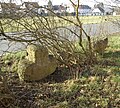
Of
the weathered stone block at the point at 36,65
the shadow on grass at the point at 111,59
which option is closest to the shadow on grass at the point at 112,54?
the shadow on grass at the point at 111,59

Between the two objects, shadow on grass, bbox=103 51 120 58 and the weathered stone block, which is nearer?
the weathered stone block

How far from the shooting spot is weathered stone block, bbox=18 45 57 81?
5.93 meters

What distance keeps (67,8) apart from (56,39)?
4.18 ft

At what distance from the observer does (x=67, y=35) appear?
742cm

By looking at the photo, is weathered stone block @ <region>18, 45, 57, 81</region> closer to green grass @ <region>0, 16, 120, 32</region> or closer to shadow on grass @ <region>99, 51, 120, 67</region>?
green grass @ <region>0, 16, 120, 32</region>

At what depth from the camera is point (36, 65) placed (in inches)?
238

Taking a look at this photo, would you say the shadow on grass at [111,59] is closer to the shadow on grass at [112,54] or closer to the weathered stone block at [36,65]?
the shadow on grass at [112,54]

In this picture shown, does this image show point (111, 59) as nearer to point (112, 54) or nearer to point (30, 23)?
point (112, 54)

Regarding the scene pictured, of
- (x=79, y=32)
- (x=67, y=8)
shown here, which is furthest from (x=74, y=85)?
(x=67, y=8)

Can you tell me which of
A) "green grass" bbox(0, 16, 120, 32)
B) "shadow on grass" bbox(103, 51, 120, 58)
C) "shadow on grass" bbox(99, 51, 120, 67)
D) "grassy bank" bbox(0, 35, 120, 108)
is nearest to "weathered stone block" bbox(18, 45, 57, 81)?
"grassy bank" bbox(0, 35, 120, 108)

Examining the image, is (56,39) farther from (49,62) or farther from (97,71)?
(97,71)

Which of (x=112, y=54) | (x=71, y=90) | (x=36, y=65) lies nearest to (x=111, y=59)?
(x=112, y=54)

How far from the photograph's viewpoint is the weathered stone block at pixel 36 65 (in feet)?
19.5

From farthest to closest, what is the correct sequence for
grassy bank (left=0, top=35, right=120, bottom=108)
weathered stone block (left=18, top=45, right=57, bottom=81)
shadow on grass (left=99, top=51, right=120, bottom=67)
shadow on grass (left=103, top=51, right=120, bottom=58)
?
shadow on grass (left=103, top=51, right=120, bottom=58) → shadow on grass (left=99, top=51, right=120, bottom=67) → weathered stone block (left=18, top=45, right=57, bottom=81) → grassy bank (left=0, top=35, right=120, bottom=108)
